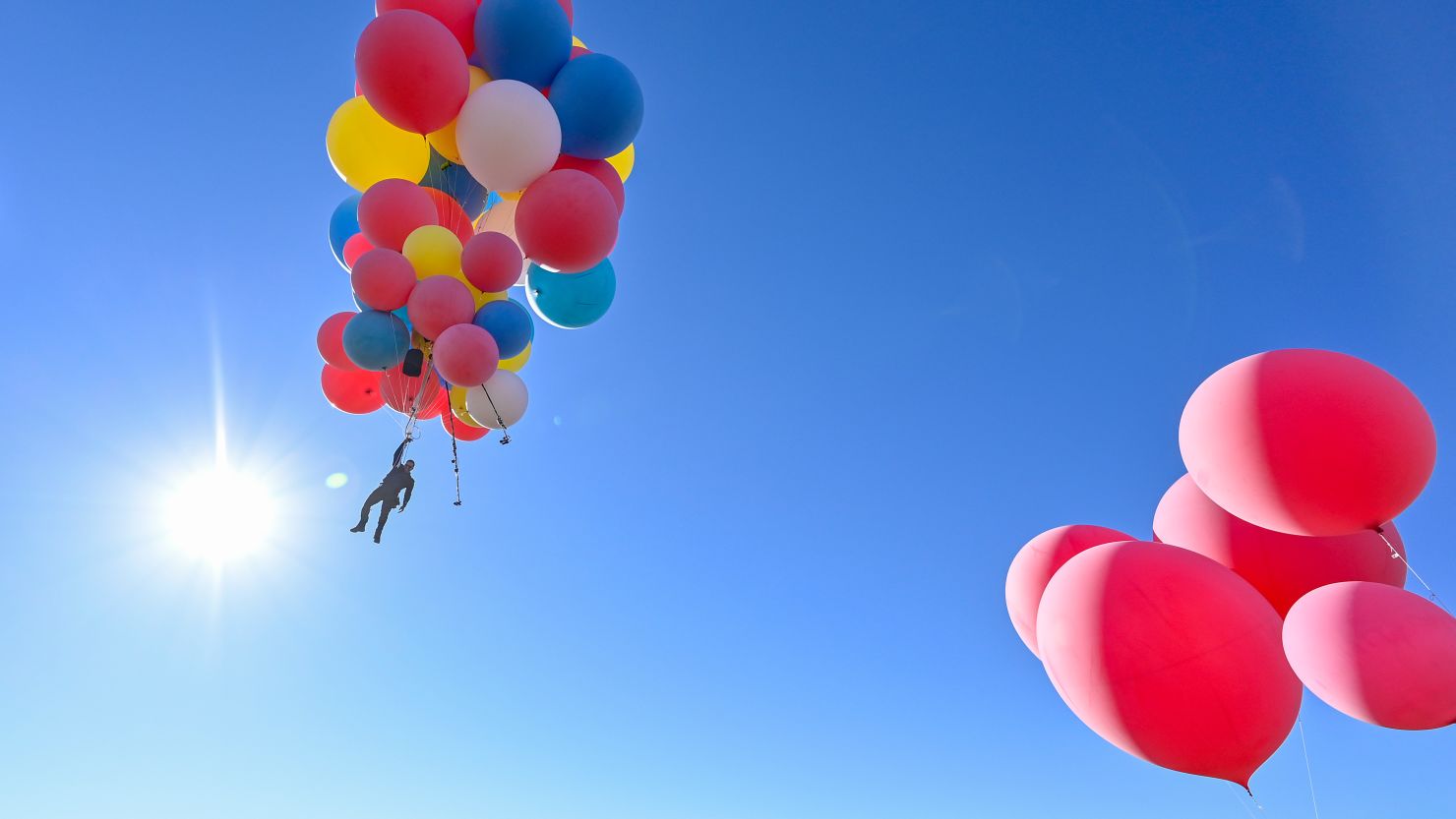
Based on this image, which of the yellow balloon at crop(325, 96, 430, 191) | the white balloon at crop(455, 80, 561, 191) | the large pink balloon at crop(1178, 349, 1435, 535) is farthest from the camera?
the yellow balloon at crop(325, 96, 430, 191)

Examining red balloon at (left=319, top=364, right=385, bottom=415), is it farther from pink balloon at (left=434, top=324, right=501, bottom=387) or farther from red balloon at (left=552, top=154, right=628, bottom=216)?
red balloon at (left=552, top=154, right=628, bottom=216)

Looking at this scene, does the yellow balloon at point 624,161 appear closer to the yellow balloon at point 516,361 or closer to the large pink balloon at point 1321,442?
the yellow balloon at point 516,361

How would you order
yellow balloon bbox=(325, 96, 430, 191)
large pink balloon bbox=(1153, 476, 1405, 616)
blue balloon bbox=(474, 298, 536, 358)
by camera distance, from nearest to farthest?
large pink balloon bbox=(1153, 476, 1405, 616) → blue balloon bbox=(474, 298, 536, 358) → yellow balloon bbox=(325, 96, 430, 191)

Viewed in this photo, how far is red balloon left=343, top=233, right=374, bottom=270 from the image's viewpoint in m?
5.41

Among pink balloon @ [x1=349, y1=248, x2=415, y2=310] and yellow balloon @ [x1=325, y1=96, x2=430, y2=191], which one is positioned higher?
yellow balloon @ [x1=325, y1=96, x2=430, y2=191]

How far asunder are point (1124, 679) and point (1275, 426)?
1.28m

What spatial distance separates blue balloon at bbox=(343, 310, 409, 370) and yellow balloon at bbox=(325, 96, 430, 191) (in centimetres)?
128

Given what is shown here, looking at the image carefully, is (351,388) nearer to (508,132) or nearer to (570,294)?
(570,294)

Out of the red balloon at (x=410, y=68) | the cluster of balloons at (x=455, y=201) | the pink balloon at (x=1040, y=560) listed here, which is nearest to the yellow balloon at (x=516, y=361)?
the cluster of balloons at (x=455, y=201)

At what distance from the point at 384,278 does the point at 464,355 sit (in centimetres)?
78

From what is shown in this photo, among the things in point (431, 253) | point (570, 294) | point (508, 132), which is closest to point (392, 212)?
point (431, 253)

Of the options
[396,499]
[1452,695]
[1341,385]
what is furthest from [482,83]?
[1452,695]

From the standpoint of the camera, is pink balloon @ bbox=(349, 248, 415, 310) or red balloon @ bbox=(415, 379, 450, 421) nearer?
pink balloon @ bbox=(349, 248, 415, 310)

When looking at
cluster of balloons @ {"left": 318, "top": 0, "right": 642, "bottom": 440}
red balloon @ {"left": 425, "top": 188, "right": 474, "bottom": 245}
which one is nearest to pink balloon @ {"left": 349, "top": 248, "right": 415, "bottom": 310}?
cluster of balloons @ {"left": 318, "top": 0, "right": 642, "bottom": 440}
